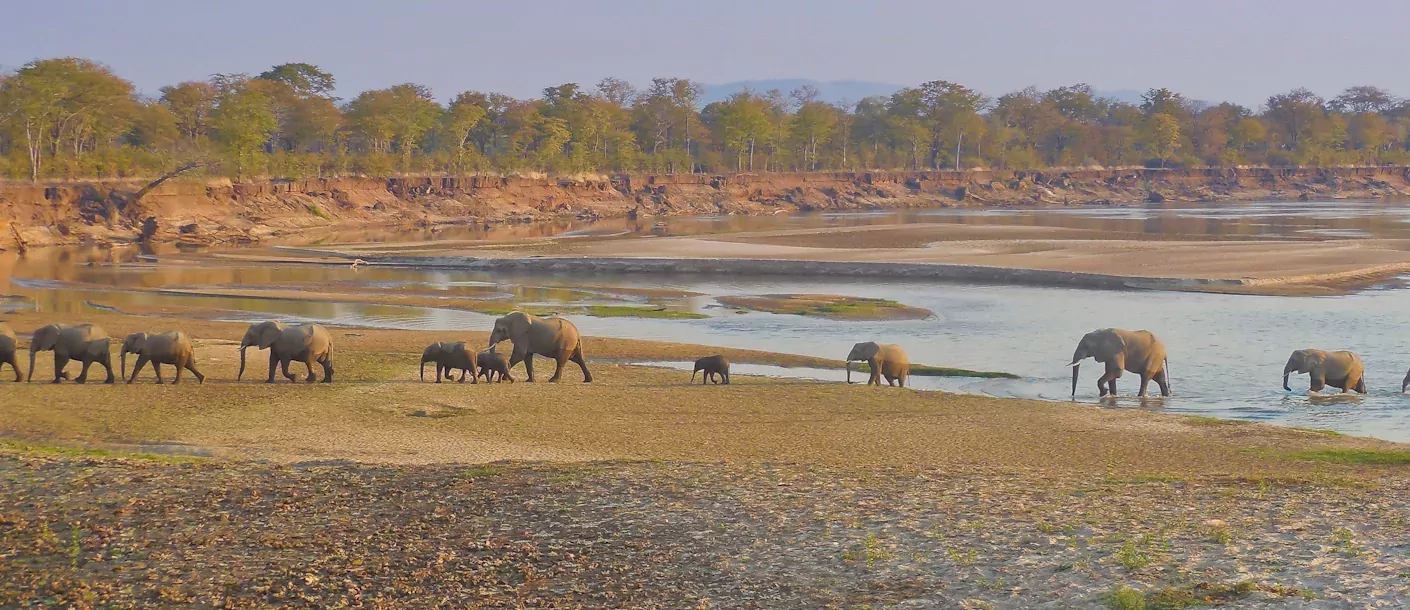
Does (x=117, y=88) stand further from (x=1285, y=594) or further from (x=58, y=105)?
(x=1285, y=594)

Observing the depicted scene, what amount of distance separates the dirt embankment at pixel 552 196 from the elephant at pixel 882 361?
5029 cm

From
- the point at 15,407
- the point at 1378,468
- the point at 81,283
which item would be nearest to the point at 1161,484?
the point at 1378,468

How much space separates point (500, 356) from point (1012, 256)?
36.9m

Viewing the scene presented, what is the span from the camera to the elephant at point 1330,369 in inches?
912

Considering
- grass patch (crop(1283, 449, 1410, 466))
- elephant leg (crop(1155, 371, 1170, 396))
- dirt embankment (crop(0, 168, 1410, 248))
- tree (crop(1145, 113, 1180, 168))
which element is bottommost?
elephant leg (crop(1155, 371, 1170, 396))

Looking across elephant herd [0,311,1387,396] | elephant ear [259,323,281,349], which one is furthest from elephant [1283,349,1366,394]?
elephant ear [259,323,281,349]

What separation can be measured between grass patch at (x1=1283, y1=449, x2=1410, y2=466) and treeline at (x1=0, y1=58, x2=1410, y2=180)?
7120 centimetres

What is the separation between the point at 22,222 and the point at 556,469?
62.1 metres

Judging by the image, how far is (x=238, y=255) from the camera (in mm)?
Answer: 59250

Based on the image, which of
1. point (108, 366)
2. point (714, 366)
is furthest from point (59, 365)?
point (714, 366)

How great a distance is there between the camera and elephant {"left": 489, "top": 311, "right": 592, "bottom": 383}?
2289cm

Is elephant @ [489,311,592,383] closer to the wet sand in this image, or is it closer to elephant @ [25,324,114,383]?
elephant @ [25,324,114,383]

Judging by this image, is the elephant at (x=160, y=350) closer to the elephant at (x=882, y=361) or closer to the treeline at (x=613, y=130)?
the elephant at (x=882, y=361)

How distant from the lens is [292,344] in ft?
69.3
